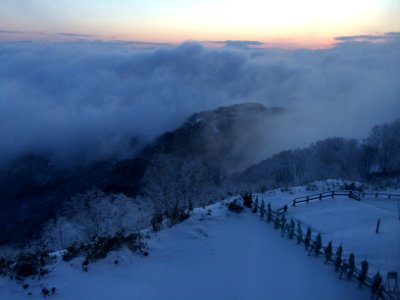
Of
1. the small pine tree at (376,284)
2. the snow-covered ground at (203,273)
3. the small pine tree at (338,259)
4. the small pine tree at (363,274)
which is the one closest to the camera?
the small pine tree at (376,284)

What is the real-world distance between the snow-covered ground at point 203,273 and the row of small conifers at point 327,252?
0.36 meters

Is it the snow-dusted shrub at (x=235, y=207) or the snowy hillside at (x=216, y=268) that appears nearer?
the snowy hillside at (x=216, y=268)

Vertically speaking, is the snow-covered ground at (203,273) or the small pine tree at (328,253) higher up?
the small pine tree at (328,253)

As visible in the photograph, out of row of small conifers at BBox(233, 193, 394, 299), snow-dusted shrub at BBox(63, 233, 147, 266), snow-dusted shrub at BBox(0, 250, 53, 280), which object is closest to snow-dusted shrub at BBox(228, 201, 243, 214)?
row of small conifers at BBox(233, 193, 394, 299)

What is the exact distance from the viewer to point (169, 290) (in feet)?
44.7

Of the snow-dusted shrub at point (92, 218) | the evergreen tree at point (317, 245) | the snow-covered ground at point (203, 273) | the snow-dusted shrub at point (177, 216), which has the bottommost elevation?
the snow-dusted shrub at point (92, 218)

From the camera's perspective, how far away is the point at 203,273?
48.8ft

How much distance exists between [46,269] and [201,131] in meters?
151

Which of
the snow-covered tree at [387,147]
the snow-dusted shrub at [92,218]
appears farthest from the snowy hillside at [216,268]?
the snow-covered tree at [387,147]

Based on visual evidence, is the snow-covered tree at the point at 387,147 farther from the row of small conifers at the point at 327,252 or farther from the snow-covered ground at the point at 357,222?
the row of small conifers at the point at 327,252

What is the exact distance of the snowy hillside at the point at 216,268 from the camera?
43.8ft

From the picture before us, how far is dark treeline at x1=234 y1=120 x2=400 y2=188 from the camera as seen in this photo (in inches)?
2411

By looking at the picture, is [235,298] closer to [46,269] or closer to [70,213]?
[46,269]

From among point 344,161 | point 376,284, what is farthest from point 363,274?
point 344,161
